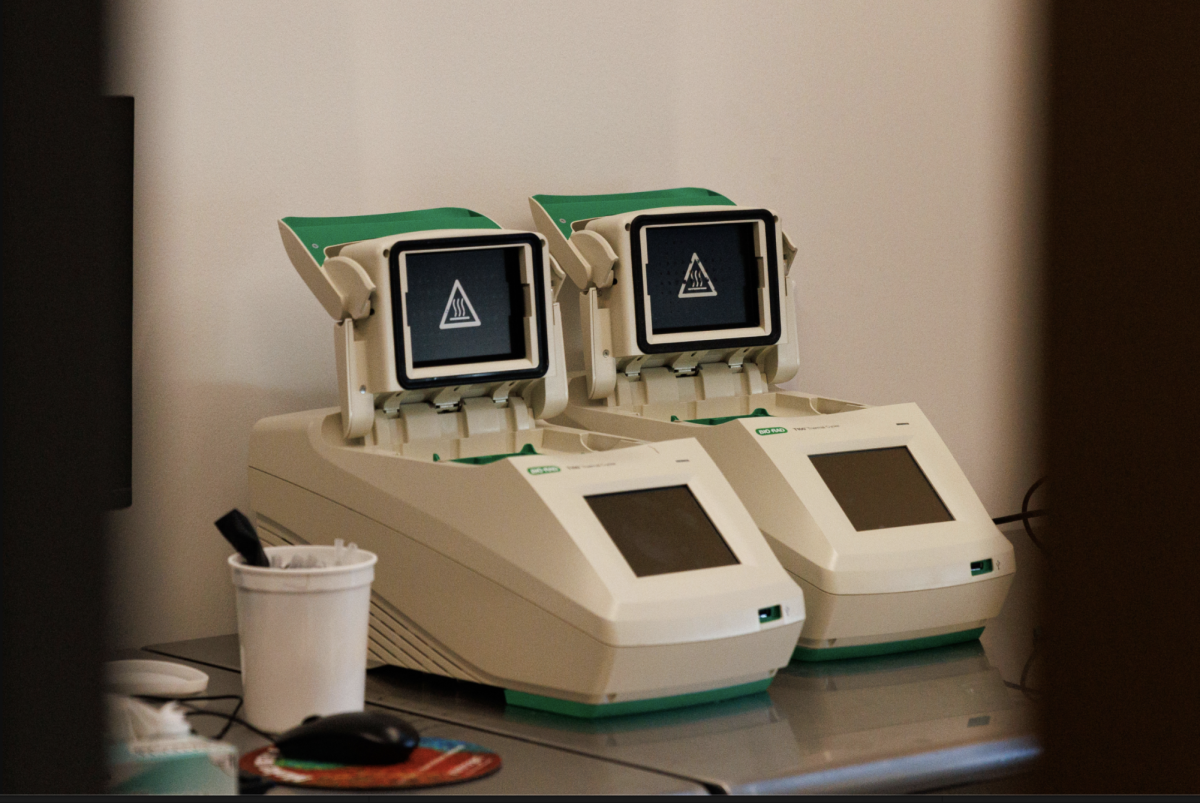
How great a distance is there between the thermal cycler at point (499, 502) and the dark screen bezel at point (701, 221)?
0.43 feet

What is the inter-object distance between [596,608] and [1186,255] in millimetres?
976

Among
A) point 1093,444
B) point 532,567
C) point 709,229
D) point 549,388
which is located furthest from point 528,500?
point 1093,444

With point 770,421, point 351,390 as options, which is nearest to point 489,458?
point 351,390

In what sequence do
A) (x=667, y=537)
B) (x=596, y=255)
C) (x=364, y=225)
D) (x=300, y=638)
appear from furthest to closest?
(x=596, y=255)
(x=364, y=225)
(x=667, y=537)
(x=300, y=638)

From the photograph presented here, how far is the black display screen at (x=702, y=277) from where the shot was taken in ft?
5.32

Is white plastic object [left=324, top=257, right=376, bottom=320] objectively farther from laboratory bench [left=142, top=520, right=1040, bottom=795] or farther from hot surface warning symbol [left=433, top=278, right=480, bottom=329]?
laboratory bench [left=142, top=520, right=1040, bottom=795]

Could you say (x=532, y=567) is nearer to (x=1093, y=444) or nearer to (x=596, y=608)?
(x=596, y=608)

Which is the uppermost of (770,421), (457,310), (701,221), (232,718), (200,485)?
(701,221)

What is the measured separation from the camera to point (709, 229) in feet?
5.43

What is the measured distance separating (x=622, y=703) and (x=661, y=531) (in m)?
0.17

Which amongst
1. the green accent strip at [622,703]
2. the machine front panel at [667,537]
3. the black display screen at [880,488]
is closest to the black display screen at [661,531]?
the machine front panel at [667,537]

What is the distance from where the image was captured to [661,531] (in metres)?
1.22

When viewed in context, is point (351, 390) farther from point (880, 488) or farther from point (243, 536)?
point (880, 488)

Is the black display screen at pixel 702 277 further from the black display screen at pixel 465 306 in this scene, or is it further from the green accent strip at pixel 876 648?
the green accent strip at pixel 876 648
